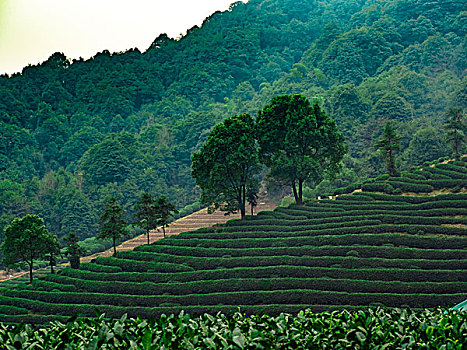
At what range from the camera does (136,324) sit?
430 inches

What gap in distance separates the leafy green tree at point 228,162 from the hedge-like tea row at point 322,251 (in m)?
6.74

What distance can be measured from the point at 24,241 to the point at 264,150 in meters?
20.2

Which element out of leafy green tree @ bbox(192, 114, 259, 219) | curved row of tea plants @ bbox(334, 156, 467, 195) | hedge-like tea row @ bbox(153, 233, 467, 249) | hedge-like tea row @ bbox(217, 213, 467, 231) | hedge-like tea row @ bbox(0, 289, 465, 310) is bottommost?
hedge-like tea row @ bbox(0, 289, 465, 310)

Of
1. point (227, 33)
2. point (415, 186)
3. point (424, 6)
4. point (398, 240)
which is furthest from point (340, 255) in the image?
point (227, 33)

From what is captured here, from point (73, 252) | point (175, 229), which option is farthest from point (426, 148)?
point (73, 252)

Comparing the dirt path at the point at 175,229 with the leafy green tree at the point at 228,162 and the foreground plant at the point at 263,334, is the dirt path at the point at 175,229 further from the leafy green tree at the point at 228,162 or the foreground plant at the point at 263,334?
the foreground plant at the point at 263,334

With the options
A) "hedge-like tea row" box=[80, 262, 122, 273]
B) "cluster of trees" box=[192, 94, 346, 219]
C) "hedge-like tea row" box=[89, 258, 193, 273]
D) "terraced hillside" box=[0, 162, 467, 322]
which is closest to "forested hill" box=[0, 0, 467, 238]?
"cluster of trees" box=[192, 94, 346, 219]

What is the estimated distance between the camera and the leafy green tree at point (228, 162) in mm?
40344

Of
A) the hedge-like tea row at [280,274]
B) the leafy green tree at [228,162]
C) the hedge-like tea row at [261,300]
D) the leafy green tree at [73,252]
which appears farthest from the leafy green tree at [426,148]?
the leafy green tree at [73,252]

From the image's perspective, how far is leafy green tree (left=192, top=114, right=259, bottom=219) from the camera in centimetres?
4034

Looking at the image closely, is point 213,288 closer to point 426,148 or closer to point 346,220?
point 346,220

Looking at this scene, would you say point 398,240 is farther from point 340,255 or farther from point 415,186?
point 415,186

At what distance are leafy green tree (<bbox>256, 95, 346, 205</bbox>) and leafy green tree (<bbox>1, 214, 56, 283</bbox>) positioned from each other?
1879cm

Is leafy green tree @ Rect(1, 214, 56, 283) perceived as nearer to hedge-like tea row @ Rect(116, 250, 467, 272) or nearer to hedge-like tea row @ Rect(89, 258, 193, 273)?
hedge-like tea row @ Rect(89, 258, 193, 273)
